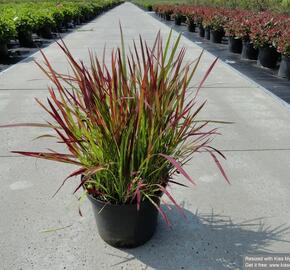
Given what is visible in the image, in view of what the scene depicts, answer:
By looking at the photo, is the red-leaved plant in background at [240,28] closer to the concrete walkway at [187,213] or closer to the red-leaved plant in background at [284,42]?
the red-leaved plant in background at [284,42]

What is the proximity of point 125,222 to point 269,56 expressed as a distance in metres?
6.61

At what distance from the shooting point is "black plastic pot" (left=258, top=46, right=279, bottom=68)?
765 cm

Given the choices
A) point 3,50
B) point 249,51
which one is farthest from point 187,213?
point 3,50

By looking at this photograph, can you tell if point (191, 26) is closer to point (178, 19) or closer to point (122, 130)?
point (178, 19)

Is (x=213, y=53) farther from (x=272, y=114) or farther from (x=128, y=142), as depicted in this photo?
(x=128, y=142)

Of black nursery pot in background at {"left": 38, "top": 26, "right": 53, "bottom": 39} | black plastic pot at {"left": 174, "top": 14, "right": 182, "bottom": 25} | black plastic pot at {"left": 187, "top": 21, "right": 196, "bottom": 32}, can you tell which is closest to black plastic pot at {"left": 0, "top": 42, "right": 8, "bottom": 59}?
black nursery pot in background at {"left": 38, "top": 26, "right": 53, "bottom": 39}

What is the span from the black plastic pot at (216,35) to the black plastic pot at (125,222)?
10210mm

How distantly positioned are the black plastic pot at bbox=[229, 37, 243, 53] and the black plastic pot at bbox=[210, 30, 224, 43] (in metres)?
1.88

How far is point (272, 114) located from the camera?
473 cm

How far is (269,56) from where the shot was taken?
7660 millimetres

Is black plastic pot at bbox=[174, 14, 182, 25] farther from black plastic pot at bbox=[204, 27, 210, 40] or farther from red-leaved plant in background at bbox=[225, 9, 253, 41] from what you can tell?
red-leaved plant in background at bbox=[225, 9, 253, 41]

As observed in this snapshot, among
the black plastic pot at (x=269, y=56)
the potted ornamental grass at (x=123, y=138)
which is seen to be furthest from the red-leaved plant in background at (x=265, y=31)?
the potted ornamental grass at (x=123, y=138)

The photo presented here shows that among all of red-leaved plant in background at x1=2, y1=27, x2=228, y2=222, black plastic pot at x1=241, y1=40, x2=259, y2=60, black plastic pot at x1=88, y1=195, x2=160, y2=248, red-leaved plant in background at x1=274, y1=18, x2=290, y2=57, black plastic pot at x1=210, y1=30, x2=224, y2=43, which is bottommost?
black plastic pot at x1=210, y1=30, x2=224, y2=43

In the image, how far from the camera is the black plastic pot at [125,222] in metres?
2.07
